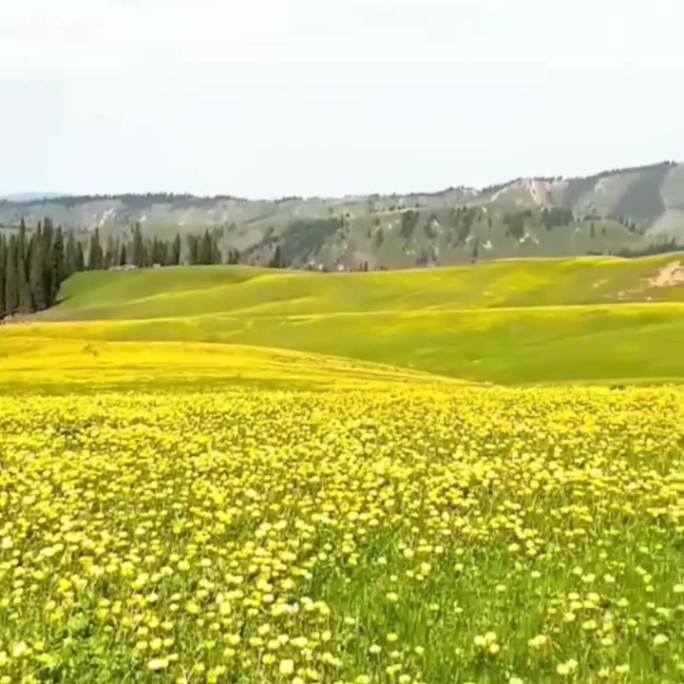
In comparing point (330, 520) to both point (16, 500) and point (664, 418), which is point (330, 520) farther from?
point (664, 418)

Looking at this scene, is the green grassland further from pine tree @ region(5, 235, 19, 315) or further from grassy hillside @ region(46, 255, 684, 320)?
pine tree @ region(5, 235, 19, 315)

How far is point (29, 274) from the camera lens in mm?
184750

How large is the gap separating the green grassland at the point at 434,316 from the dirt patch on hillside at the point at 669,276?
106cm

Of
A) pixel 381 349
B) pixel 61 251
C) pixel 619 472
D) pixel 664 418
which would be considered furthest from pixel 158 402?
pixel 61 251

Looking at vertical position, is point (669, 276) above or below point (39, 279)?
above

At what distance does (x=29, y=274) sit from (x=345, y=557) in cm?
18136

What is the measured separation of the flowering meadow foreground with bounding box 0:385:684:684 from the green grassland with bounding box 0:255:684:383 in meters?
37.2

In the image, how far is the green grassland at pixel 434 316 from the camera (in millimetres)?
68375

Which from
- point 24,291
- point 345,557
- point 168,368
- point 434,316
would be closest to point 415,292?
point 434,316

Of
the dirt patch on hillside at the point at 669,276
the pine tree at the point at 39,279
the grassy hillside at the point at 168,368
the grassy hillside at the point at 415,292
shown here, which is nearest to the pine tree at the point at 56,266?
the pine tree at the point at 39,279

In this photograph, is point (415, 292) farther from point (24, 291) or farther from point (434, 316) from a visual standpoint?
point (24, 291)

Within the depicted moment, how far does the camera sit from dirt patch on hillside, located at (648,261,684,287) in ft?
417

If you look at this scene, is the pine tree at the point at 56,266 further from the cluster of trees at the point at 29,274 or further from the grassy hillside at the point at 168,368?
the grassy hillside at the point at 168,368

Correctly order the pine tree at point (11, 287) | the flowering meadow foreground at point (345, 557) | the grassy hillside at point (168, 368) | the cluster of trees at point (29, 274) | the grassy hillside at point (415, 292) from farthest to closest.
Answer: the cluster of trees at point (29, 274) → the pine tree at point (11, 287) → the grassy hillside at point (415, 292) → the grassy hillside at point (168, 368) → the flowering meadow foreground at point (345, 557)
